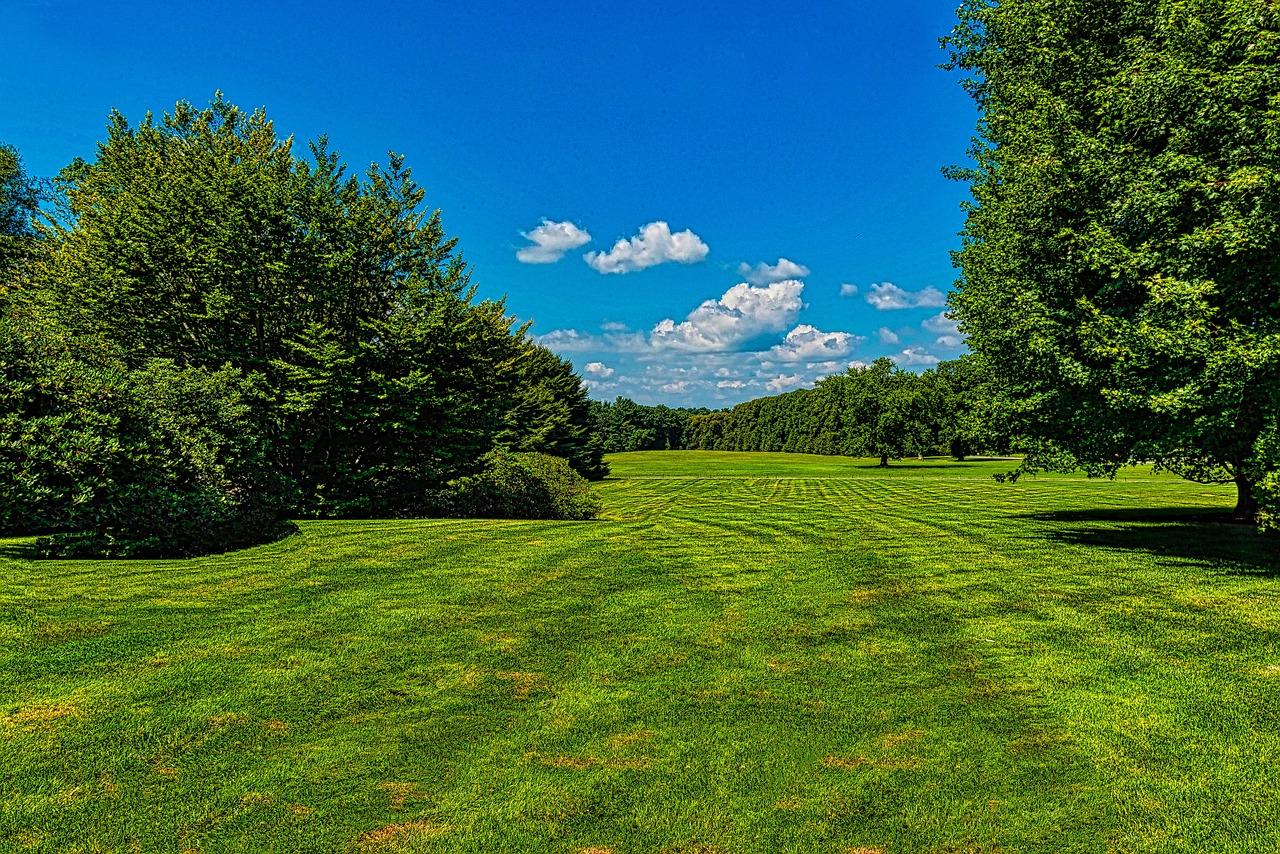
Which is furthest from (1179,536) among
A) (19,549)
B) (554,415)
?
(554,415)

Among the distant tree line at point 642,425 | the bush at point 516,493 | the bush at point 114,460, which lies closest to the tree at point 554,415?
the bush at point 516,493

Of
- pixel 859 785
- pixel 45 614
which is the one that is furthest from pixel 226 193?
pixel 859 785

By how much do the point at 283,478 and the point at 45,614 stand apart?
929 centimetres

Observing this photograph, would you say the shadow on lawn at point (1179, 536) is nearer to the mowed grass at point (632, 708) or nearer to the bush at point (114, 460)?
the mowed grass at point (632, 708)

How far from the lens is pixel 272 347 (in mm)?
19359

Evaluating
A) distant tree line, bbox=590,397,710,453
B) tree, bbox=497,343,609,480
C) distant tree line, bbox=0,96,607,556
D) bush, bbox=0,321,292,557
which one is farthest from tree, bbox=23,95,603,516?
distant tree line, bbox=590,397,710,453

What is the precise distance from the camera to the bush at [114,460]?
979 centimetres

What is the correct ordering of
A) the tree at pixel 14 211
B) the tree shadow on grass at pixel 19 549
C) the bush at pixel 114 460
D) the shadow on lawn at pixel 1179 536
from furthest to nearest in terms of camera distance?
the tree at pixel 14 211, the shadow on lawn at pixel 1179 536, the tree shadow on grass at pixel 19 549, the bush at pixel 114 460

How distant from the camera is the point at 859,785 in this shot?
416cm

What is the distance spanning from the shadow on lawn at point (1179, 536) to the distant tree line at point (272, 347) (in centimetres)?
1455

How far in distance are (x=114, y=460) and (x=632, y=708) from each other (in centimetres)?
1050

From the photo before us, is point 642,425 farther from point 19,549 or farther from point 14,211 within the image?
point 19,549

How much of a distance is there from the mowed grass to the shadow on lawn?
0.87 m

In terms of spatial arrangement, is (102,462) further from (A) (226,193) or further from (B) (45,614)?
(A) (226,193)
